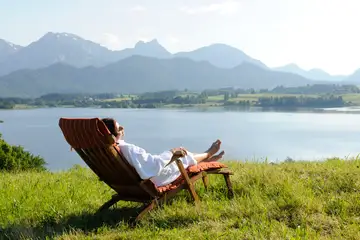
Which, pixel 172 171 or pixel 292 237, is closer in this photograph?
pixel 292 237

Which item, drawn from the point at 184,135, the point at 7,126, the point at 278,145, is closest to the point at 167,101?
the point at 7,126

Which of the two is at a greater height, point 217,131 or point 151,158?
point 151,158

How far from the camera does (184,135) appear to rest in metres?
61.0

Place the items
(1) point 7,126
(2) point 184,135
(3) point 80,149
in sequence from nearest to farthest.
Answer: (3) point 80,149 < (2) point 184,135 < (1) point 7,126

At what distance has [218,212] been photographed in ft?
14.8

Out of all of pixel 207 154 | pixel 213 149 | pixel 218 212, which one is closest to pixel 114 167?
pixel 218 212

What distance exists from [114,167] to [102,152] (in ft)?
0.73

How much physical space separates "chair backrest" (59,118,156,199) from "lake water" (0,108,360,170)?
3287 cm

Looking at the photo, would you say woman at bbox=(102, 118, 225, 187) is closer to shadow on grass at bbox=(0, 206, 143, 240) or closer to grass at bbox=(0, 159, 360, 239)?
grass at bbox=(0, 159, 360, 239)

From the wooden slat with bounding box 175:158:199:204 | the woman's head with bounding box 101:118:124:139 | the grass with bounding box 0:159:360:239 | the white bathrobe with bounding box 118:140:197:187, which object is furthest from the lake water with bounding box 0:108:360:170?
the woman's head with bounding box 101:118:124:139

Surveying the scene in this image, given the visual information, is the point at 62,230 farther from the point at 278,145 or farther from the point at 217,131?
the point at 217,131

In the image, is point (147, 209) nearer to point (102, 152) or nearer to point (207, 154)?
point (102, 152)

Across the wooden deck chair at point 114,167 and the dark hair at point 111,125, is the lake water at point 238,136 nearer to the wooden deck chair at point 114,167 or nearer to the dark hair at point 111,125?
the wooden deck chair at point 114,167

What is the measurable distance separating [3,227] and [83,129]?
126 centimetres
